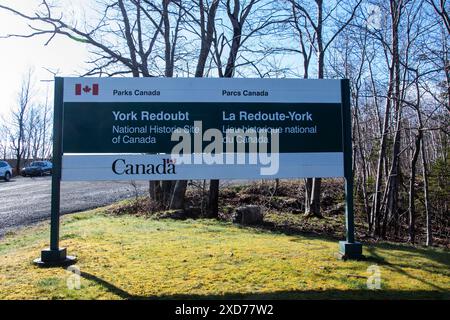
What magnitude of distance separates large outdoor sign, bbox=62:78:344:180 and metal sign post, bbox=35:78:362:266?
0.5 inches

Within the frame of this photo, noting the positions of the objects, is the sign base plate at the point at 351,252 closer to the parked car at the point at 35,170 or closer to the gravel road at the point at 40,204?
the gravel road at the point at 40,204

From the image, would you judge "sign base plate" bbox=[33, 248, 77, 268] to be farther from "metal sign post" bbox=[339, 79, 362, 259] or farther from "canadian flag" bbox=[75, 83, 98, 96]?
"metal sign post" bbox=[339, 79, 362, 259]

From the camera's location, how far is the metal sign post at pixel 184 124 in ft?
18.0

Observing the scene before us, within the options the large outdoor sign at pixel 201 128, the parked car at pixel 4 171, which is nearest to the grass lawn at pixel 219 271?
the large outdoor sign at pixel 201 128

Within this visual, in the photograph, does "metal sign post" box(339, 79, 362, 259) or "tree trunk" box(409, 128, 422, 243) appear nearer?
"metal sign post" box(339, 79, 362, 259)

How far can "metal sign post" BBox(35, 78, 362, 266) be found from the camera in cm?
549

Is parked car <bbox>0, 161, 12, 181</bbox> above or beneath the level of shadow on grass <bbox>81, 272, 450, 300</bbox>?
above

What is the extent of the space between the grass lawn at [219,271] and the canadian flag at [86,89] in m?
2.11

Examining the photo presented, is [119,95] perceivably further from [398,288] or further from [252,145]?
[398,288]

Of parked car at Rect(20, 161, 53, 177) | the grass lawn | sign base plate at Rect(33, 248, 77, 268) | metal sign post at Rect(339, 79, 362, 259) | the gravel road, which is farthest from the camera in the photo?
parked car at Rect(20, 161, 53, 177)

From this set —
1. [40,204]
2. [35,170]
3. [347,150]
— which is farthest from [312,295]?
[35,170]

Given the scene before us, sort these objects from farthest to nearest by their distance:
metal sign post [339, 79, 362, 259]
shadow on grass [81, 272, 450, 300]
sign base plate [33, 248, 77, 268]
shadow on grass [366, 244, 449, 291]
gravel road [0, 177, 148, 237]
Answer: gravel road [0, 177, 148, 237] < metal sign post [339, 79, 362, 259] < sign base plate [33, 248, 77, 268] < shadow on grass [366, 244, 449, 291] < shadow on grass [81, 272, 450, 300]

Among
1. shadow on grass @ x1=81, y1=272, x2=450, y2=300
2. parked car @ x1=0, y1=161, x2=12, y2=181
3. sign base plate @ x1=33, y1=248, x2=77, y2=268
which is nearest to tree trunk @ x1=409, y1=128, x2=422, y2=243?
shadow on grass @ x1=81, y1=272, x2=450, y2=300

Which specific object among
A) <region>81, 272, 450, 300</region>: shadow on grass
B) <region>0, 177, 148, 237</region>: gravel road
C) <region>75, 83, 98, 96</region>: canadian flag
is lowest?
<region>0, 177, 148, 237</region>: gravel road
